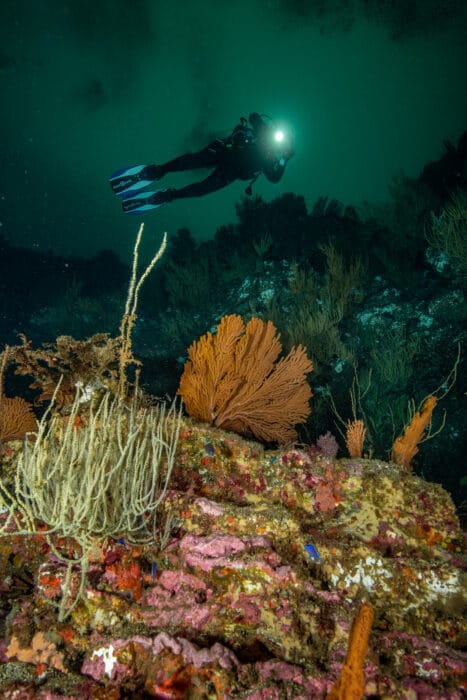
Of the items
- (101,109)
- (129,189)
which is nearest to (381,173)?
(101,109)

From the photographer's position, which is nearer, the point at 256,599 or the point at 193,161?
the point at 256,599

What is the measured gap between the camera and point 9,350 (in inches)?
123

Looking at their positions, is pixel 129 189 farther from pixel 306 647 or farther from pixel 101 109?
pixel 101 109

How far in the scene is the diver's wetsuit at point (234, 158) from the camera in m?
10.3

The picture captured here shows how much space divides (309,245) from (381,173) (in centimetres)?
7692

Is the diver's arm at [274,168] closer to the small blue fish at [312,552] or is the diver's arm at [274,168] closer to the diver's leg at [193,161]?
the diver's leg at [193,161]

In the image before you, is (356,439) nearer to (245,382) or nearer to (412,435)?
(412,435)

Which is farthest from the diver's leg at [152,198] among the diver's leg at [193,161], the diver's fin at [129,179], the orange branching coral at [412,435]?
the orange branching coral at [412,435]

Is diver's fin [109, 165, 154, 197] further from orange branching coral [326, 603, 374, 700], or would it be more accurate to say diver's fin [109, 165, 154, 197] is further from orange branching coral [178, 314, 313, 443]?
orange branching coral [326, 603, 374, 700]

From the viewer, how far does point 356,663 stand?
1110mm

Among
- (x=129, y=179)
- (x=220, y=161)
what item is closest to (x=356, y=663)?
(x=129, y=179)

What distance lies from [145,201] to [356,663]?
1146cm

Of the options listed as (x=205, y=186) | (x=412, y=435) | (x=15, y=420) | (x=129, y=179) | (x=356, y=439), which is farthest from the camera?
(x=205, y=186)

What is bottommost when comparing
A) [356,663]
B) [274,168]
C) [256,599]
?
[256,599]
